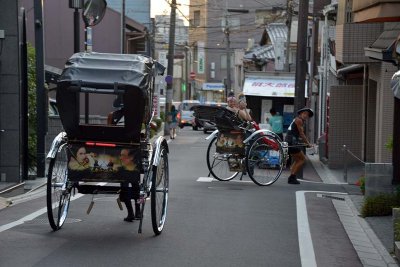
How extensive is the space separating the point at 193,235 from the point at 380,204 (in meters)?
3.84

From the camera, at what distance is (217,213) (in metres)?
11.8

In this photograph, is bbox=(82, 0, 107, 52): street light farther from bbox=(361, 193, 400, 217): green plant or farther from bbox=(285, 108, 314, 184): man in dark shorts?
bbox=(361, 193, 400, 217): green plant

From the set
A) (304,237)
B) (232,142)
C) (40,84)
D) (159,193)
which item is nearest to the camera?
(304,237)

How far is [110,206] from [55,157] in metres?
3.09

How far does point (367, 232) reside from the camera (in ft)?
35.6

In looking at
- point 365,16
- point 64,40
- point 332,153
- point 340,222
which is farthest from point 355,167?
point 64,40

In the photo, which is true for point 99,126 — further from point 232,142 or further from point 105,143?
point 232,142

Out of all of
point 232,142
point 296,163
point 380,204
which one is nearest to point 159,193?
point 380,204

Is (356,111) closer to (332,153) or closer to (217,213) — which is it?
(332,153)

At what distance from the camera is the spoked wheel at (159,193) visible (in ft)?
29.9

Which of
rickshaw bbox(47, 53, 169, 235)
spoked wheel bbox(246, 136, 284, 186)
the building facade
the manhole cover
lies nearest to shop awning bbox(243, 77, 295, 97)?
spoked wheel bbox(246, 136, 284, 186)

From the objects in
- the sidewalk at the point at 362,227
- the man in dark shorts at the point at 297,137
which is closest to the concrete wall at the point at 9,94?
the sidewalk at the point at 362,227

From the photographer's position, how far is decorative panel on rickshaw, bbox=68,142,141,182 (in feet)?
30.4

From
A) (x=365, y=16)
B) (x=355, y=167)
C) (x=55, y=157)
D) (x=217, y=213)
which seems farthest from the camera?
(x=355, y=167)
